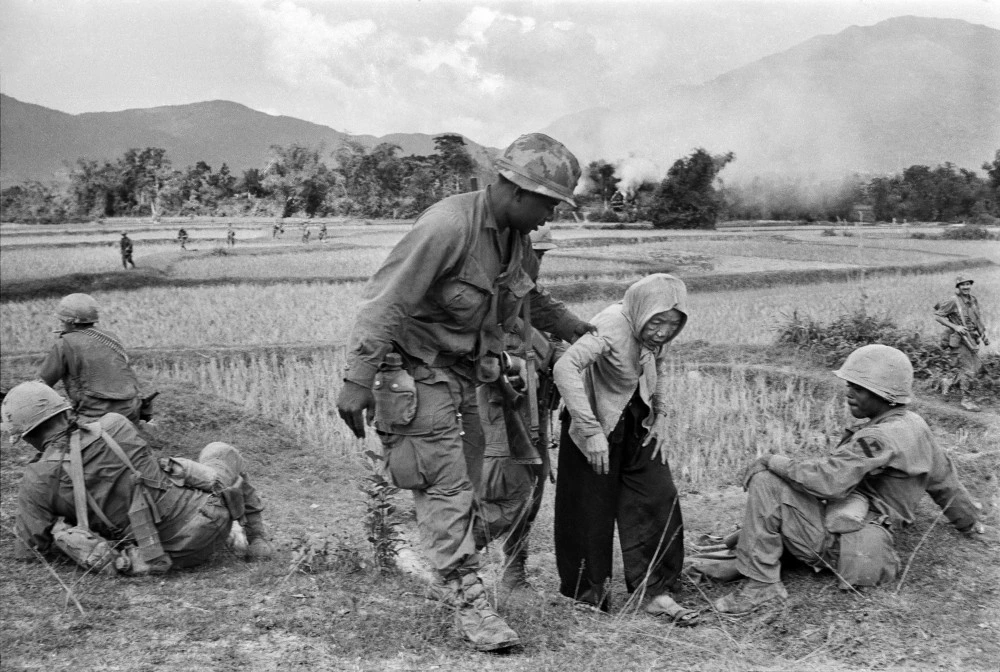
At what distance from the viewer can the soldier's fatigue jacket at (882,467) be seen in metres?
3.69

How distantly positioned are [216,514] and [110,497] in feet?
1.52

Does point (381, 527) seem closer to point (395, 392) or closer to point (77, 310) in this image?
point (395, 392)

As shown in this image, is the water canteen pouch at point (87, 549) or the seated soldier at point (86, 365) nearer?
the water canteen pouch at point (87, 549)

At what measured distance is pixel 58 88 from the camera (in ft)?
33.8

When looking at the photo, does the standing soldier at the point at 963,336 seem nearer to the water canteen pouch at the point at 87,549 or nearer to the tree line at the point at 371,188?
the tree line at the point at 371,188

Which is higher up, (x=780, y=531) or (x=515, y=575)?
(x=780, y=531)

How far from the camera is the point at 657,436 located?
150 inches

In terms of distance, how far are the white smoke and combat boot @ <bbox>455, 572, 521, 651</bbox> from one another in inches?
378

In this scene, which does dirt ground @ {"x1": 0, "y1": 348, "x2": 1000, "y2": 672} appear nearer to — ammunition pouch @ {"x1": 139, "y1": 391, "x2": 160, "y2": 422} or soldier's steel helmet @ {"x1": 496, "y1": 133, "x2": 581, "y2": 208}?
ammunition pouch @ {"x1": 139, "y1": 391, "x2": 160, "y2": 422}

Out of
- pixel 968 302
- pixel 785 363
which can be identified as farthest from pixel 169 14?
pixel 968 302

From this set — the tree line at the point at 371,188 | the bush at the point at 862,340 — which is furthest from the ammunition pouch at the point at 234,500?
the tree line at the point at 371,188

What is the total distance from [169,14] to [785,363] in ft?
24.3

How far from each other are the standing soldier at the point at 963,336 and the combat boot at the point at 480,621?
6328 mm

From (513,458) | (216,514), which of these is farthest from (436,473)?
(216,514)
